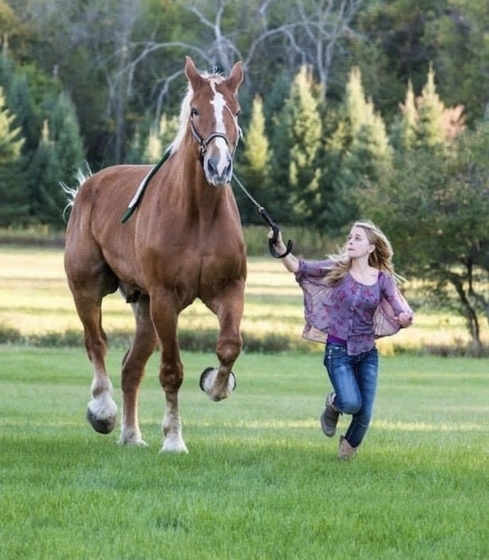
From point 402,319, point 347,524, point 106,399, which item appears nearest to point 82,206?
point 106,399

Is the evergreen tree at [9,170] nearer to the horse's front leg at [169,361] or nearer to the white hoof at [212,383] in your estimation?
the horse's front leg at [169,361]

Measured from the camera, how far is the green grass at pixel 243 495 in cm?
654

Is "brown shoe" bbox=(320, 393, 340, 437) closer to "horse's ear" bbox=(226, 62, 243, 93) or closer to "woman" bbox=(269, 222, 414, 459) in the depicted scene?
"woman" bbox=(269, 222, 414, 459)

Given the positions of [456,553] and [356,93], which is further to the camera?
[356,93]

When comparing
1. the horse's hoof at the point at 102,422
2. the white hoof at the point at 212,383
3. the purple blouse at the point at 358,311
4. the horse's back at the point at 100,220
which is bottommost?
the horse's hoof at the point at 102,422

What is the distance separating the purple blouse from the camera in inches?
366

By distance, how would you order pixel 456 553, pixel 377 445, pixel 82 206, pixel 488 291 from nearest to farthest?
pixel 456 553 < pixel 377 445 < pixel 82 206 < pixel 488 291

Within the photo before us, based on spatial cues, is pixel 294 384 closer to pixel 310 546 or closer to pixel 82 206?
pixel 82 206

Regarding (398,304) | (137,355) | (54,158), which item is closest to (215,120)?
(398,304)

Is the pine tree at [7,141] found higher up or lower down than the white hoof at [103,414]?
lower down

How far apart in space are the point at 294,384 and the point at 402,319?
18540 mm

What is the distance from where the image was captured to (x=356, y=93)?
254ft

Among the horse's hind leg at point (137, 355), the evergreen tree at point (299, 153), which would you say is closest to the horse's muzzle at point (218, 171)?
the horse's hind leg at point (137, 355)

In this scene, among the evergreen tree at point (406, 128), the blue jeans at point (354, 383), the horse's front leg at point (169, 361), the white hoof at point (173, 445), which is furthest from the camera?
the evergreen tree at point (406, 128)
